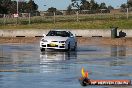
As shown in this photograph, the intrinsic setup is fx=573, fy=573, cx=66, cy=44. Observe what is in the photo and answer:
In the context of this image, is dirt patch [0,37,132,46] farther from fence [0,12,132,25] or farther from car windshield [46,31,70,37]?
car windshield [46,31,70,37]

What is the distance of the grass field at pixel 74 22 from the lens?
55.8 meters

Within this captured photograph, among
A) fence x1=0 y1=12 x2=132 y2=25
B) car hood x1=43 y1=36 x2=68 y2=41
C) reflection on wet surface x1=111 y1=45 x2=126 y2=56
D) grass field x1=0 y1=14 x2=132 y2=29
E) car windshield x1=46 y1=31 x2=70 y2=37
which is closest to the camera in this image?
reflection on wet surface x1=111 y1=45 x2=126 y2=56

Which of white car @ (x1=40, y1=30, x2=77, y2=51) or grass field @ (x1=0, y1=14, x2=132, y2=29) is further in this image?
grass field @ (x1=0, y1=14, x2=132, y2=29)

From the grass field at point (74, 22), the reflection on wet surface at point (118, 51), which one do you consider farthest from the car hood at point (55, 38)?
the grass field at point (74, 22)

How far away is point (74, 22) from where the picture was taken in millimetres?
58656

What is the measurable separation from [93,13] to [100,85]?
54.5 m

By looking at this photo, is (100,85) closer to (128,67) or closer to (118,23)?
(128,67)

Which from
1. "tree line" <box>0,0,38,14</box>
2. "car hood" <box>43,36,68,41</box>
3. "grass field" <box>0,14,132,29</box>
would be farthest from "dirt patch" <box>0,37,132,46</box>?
"tree line" <box>0,0,38,14</box>

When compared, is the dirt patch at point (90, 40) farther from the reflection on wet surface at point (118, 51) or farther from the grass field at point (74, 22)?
the reflection on wet surface at point (118, 51)

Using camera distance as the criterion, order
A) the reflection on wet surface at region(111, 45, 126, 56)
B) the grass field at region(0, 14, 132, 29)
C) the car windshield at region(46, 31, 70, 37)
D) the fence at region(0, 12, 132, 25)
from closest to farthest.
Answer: the reflection on wet surface at region(111, 45, 126, 56), the car windshield at region(46, 31, 70, 37), the grass field at region(0, 14, 132, 29), the fence at region(0, 12, 132, 25)

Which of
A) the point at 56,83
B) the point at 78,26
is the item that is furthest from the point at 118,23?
the point at 56,83

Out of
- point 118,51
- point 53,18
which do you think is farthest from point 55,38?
point 53,18

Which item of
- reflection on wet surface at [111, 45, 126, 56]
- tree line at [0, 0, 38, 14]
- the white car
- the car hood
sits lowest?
reflection on wet surface at [111, 45, 126, 56]

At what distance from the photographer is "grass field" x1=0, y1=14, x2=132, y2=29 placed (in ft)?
183
